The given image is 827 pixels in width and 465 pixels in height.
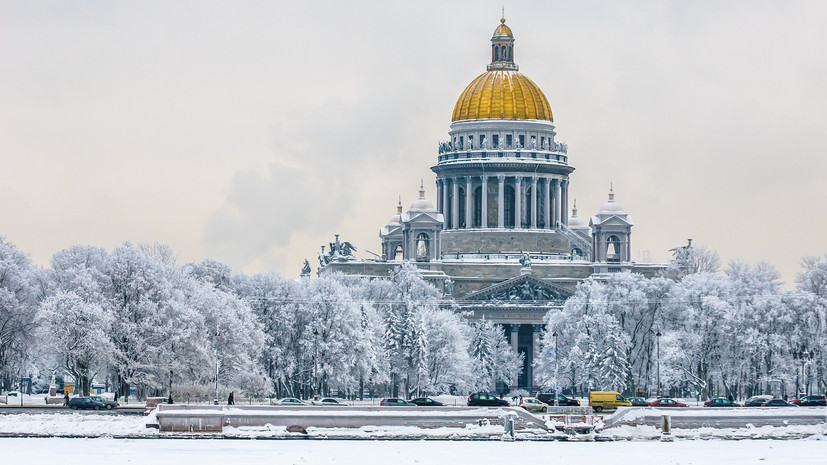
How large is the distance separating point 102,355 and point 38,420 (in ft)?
74.2

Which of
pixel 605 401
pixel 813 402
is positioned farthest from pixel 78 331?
pixel 813 402

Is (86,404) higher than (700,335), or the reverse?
(700,335)

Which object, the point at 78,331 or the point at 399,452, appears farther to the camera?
the point at 78,331

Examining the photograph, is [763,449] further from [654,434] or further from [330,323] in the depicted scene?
[330,323]

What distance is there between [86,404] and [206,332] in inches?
754

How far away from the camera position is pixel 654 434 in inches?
4813

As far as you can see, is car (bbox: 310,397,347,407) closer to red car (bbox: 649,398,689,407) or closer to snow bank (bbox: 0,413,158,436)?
red car (bbox: 649,398,689,407)

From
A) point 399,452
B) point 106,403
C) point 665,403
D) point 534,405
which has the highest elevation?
point 665,403

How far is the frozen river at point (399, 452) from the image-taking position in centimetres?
10600

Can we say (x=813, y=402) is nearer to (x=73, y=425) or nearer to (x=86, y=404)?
(x=86, y=404)

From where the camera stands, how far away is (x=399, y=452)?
111062mm

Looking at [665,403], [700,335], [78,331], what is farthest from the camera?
[700,335]

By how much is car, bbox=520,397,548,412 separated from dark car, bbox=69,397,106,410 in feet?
83.1

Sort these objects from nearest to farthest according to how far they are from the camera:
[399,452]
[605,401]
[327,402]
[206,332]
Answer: [399,452] < [605,401] < [327,402] < [206,332]
